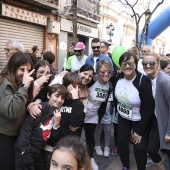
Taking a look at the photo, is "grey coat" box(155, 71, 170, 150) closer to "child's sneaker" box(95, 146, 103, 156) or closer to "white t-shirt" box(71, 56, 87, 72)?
"child's sneaker" box(95, 146, 103, 156)

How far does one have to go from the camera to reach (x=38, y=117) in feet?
6.68

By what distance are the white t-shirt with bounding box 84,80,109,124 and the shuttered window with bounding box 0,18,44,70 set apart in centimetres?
687

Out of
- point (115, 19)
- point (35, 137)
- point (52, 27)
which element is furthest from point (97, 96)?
point (115, 19)

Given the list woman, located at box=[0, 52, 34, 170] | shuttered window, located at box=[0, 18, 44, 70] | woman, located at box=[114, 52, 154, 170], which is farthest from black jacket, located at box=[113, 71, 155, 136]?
shuttered window, located at box=[0, 18, 44, 70]

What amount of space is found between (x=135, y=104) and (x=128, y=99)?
0.12m

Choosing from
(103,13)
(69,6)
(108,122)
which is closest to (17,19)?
(69,6)

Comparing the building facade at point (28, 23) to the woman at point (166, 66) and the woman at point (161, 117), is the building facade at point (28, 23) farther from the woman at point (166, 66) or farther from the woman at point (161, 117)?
the woman at point (161, 117)

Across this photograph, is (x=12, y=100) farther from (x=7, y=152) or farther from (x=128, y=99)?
(x=128, y=99)

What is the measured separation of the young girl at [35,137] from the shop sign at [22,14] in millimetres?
8145

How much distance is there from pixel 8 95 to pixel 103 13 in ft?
75.5

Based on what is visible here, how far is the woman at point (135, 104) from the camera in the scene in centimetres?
276

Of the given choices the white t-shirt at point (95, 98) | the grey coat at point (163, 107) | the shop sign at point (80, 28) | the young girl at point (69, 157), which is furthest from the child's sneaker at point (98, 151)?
the shop sign at point (80, 28)

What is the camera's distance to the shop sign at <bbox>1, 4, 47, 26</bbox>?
899cm

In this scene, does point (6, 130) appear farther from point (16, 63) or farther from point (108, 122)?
point (108, 122)
